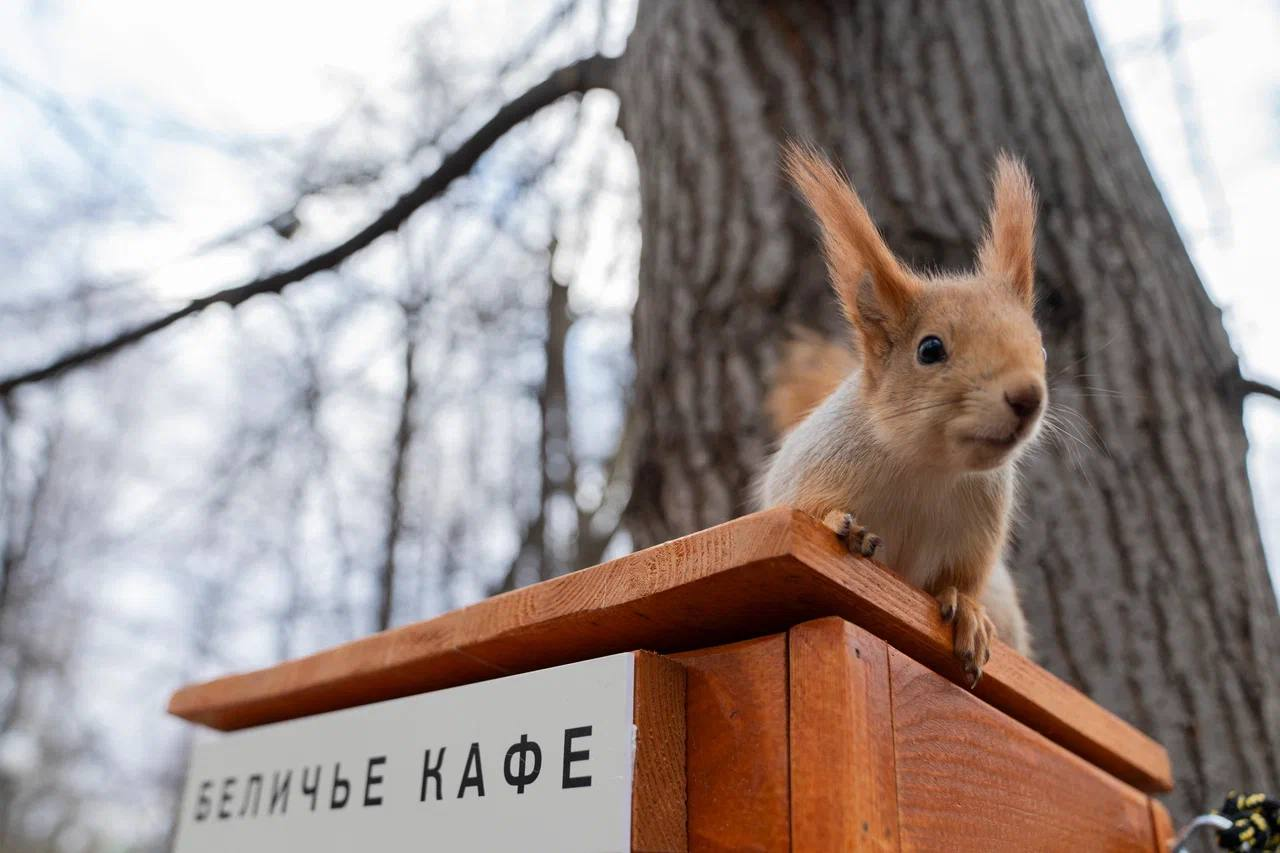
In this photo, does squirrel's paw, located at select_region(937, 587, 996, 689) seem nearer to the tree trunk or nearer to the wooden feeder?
the wooden feeder

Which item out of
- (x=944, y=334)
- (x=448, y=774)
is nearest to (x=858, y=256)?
(x=944, y=334)

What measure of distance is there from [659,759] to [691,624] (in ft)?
0.36

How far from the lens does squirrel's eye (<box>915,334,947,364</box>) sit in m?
1.00

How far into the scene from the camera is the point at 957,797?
33.3 inches

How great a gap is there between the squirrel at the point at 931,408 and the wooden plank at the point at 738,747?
0.18 m

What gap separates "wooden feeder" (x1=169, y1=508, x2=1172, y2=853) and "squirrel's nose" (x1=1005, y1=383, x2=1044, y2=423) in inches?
7.2

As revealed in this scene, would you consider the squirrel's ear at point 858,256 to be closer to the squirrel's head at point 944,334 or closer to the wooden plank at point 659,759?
the squirrel's head at point 944,334

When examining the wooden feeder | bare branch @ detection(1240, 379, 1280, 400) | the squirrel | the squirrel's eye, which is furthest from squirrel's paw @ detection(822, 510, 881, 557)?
bare branch @ detection(1240, 379, 1280, 400)

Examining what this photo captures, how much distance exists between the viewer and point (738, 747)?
2.60 feet

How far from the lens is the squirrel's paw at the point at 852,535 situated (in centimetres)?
80

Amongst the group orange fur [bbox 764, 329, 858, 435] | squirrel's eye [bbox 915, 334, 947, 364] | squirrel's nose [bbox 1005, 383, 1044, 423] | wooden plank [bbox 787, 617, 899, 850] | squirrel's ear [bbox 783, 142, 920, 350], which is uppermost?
orange fur [bbox 764, 329, 858, 435]

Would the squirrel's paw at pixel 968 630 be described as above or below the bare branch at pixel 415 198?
below

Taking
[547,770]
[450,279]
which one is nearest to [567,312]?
[450,279]

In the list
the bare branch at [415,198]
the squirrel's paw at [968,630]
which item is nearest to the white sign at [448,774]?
the squirrel's paw at [968,630]
